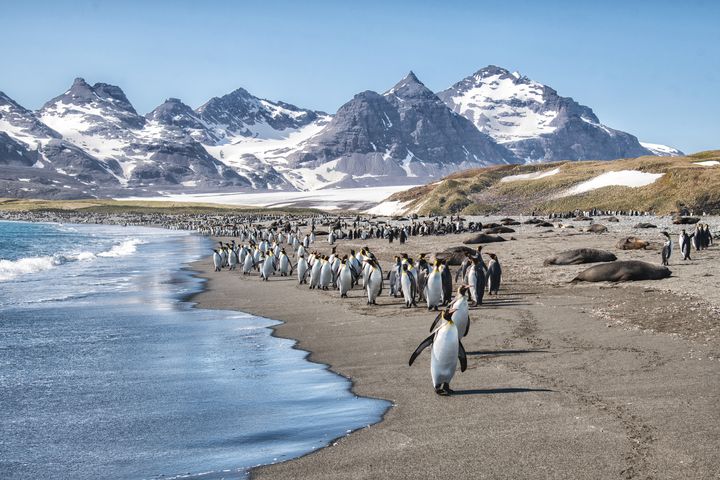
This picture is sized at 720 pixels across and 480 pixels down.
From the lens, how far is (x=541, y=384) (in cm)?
893

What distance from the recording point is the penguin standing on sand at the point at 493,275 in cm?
1756

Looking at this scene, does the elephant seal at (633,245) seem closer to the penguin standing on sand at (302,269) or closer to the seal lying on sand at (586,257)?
the seal lying on sand at (586,257)

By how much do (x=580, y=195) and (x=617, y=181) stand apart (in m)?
4.09

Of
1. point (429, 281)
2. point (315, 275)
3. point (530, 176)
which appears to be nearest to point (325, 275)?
point (315, 275)

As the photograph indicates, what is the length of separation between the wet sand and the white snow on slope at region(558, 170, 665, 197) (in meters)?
62.8

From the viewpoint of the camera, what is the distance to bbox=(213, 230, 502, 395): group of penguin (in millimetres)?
9047

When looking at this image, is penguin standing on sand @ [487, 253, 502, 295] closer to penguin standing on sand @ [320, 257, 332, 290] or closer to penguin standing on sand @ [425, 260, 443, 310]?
penguin standing on sand @ [425, 260, 443, 310]

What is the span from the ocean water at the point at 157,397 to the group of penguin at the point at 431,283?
103cm

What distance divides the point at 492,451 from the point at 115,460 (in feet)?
10.9

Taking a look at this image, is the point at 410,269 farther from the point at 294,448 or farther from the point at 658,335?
the point at 294,448

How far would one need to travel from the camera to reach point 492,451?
21.5 ft

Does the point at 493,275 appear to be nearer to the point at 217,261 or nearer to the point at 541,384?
the point at 541,384

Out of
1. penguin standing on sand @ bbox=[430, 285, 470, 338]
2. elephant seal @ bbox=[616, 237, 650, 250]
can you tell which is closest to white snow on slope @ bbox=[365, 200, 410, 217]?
elephant seal @ bbox=[616, 237, 650, 250]

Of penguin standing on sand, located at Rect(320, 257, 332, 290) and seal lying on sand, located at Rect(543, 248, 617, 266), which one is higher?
seal lying on sand, located at Rect(543, 248, 617, 266)
